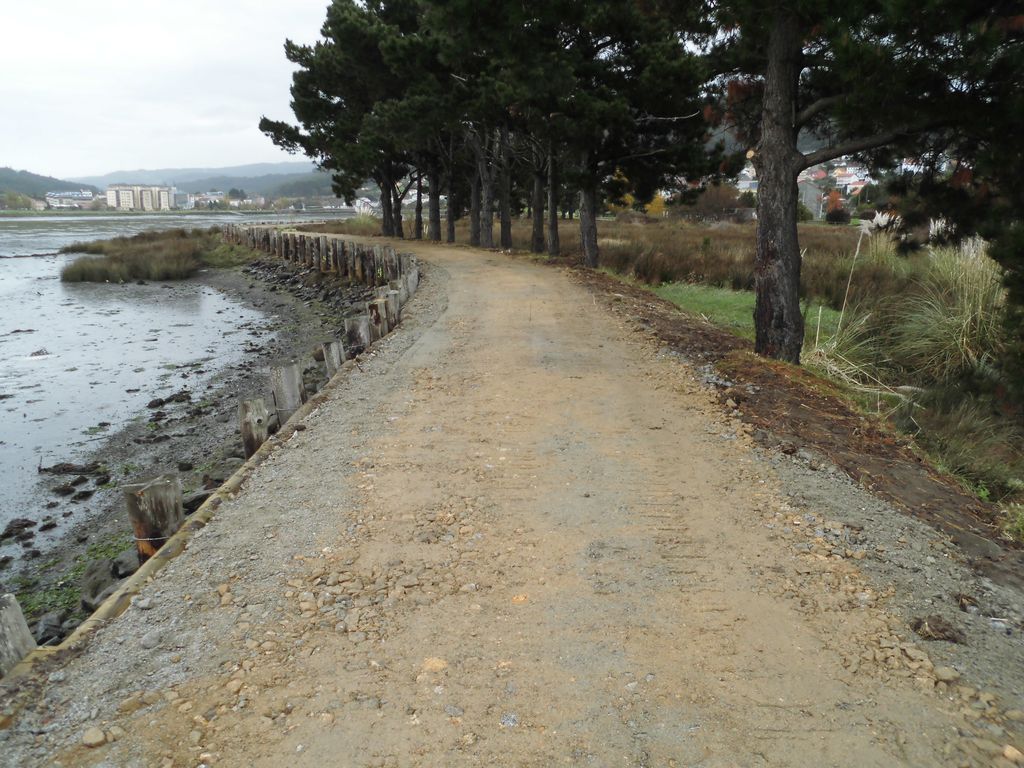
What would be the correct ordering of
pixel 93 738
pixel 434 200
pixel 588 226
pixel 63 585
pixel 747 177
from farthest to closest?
pixel 747 177, pixel 434 200, pixel 588 226, pixel 63 585, pixel 93 738

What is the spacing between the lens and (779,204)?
7.51 meters

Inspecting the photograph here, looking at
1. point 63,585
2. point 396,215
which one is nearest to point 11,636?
point 63,585

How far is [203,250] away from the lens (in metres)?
38.6

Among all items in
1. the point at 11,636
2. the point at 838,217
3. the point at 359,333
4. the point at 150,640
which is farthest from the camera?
the point at 838,217

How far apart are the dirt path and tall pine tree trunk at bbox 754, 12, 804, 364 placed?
2.62 m

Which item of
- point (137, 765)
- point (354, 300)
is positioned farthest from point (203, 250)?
point (137, 765)

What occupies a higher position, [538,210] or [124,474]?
[538,210]

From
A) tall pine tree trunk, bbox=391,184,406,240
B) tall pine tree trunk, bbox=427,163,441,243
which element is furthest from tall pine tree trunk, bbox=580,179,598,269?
tall pine tree trunk, bbox=391,184,406,240

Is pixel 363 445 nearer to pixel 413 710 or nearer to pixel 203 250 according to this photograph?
pixel 413 710

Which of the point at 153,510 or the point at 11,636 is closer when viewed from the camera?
the point at 11,636

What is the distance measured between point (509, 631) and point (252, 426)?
3.97m

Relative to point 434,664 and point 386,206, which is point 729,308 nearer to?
point 434,664

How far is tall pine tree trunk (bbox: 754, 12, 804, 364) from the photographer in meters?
7.27

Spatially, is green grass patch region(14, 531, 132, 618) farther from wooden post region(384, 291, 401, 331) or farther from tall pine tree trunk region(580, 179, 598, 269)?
tall pine tree trunk region(580, 179, 598, 269)
